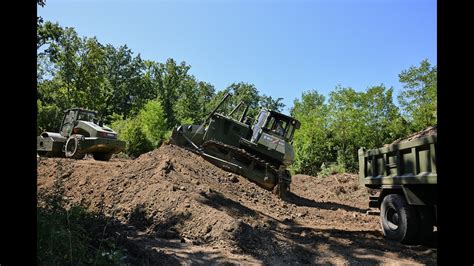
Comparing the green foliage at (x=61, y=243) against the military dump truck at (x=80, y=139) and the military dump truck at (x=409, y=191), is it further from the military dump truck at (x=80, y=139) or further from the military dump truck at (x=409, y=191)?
the military dump truck at (x=80, y=139)

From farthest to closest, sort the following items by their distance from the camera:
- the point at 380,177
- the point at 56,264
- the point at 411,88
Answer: the point at 411,88 → the point at 380,177 → the point at 56,264

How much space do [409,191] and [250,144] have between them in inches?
321

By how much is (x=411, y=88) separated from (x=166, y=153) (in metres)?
24.8

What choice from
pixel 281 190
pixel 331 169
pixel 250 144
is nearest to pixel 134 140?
pixel 331 169

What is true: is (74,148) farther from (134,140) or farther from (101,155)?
(134,140)

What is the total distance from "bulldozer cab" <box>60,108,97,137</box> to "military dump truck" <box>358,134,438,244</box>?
14.8 m

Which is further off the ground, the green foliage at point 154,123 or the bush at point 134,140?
the green foliage at point 154,123

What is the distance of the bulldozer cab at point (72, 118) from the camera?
18719mm

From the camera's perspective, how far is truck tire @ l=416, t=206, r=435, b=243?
22.7ft

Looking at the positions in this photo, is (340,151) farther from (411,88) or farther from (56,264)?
(56,264)

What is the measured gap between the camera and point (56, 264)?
3.41m

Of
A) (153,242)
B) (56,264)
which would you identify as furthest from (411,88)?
(56,264)

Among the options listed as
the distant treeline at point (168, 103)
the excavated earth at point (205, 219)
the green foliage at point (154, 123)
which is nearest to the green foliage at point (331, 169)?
the distant treeline at point (168, 103)

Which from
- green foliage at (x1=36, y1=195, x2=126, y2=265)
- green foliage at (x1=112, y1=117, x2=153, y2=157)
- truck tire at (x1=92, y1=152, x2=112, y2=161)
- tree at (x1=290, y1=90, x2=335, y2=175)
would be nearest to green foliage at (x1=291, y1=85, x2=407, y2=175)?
tree at (x1=290, y1=90, x2=335, y2=175)
